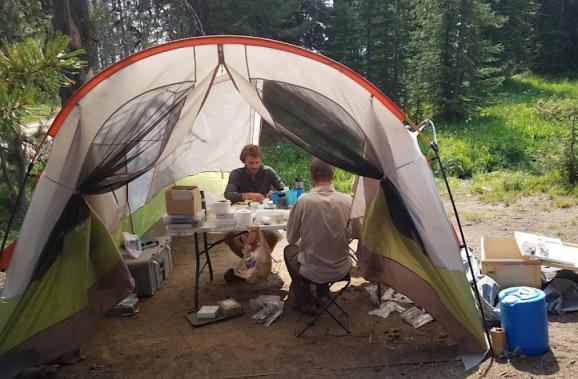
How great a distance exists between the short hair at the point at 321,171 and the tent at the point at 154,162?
0.28ft

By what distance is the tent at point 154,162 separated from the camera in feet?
10.9

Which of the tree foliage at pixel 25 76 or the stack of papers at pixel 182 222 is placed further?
the stack of papers at pixel 182 222

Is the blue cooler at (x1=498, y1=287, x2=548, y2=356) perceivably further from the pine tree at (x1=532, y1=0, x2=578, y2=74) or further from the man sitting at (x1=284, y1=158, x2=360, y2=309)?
the pine tree at (x1=532, y1=0, x2=578, y2=74)

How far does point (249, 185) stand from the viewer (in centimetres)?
504

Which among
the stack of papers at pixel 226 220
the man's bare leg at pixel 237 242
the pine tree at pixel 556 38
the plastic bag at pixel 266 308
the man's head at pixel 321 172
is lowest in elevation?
the plastic bag at pixel 266 308

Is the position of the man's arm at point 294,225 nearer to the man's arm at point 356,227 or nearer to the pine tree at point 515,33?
the man's arm at point 356,227

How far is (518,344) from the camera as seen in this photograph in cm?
325

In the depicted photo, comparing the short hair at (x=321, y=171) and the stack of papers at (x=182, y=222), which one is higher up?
the short hair at (x=321, y=171)

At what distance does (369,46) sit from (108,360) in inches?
488

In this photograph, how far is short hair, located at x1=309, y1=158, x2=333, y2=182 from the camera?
373 cm

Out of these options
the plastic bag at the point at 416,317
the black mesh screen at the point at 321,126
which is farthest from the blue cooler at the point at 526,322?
the black mesh screen at the point at 321,126

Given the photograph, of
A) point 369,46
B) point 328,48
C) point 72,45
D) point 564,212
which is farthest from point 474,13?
point 72,45

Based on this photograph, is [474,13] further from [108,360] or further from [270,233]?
[108,360]

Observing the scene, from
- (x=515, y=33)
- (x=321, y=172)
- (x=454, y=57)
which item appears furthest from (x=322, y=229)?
(x=515, y=33)
